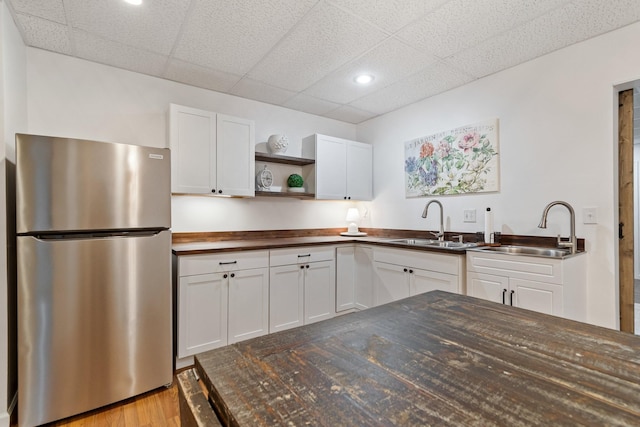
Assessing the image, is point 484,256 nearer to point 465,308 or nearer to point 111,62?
point 465,308

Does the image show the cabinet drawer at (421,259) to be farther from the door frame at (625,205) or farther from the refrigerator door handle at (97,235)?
the refrigerator door handle at (97,235)

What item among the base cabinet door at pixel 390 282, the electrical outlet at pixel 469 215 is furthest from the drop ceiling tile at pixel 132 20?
the electrical outlet at pixel 469 215

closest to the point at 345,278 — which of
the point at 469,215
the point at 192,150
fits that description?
the point at 469,215

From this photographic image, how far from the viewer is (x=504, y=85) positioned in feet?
8.60

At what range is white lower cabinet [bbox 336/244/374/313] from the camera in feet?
10.2

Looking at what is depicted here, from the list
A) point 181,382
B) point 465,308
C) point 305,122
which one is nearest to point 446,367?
point 465,308

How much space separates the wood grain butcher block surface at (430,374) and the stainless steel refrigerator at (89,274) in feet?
4.92

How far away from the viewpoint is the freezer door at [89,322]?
5.40ft

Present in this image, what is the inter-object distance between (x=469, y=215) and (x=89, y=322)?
306 cm

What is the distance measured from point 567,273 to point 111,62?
12.2 feet

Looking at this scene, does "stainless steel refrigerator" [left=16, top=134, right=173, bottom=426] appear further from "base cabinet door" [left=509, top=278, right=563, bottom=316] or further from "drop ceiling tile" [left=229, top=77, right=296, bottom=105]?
"base cabinet door" [left=509, top=278, right=563, bottom=316]

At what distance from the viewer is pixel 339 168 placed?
3562mm

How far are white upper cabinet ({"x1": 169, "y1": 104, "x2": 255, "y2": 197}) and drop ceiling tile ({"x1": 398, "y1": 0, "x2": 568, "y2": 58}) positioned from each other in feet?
5.37

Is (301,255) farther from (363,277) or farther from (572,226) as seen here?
(572,226)
